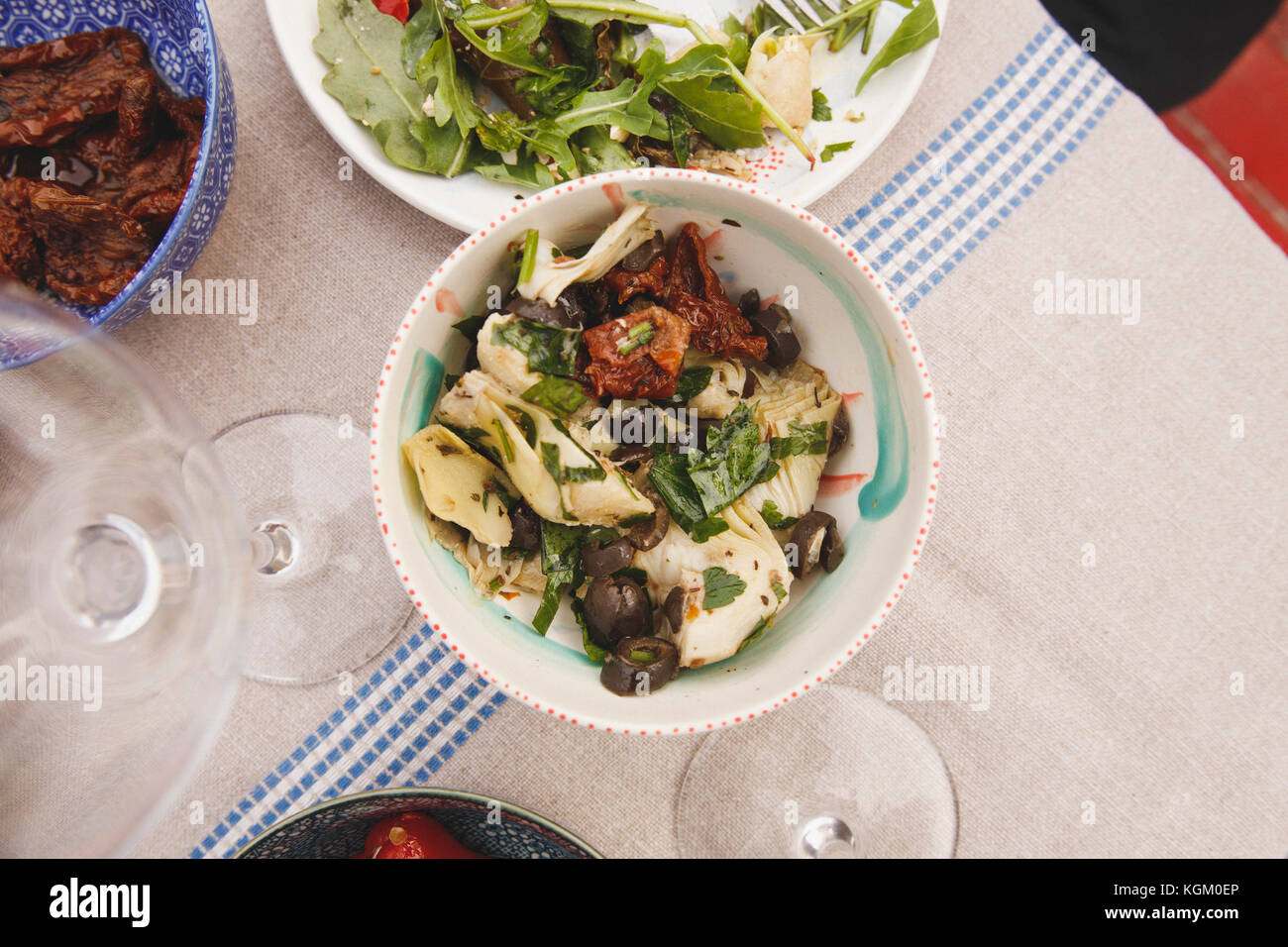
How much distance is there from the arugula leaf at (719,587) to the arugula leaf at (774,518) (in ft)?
0.27

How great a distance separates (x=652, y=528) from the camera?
0.92 metres

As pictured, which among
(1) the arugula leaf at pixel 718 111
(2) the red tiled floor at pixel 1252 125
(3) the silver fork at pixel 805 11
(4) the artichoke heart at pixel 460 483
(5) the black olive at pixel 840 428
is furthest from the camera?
(2) the red tiled floor at pixel 1252 125

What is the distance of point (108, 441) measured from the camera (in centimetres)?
80

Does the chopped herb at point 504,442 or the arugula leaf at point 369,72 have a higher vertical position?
the arugula leaf at point 369,72

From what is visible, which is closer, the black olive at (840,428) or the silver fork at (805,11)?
the black olive at (840,428)

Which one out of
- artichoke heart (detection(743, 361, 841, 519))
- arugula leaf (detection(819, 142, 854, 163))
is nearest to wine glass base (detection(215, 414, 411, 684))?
artichoke heart (detection(743, 361, 841, 519))

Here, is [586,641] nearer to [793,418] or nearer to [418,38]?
[793,418]

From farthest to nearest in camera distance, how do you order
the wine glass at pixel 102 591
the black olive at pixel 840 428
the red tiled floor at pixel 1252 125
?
1. the red tiled floor at pixel 1252 125
2. the black olive at pixel 840 428
3. the wine glass at pixel 102 591

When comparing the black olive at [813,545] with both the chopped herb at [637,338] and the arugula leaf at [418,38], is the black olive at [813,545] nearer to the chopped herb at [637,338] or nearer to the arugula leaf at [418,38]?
the chopped herb at [637,338]

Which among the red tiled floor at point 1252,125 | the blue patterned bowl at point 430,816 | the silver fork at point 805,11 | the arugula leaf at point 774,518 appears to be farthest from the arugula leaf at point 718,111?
the red tiled floor at point 1252,125

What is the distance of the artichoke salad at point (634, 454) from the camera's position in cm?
87

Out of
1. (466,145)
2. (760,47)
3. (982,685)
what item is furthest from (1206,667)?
(466,145)

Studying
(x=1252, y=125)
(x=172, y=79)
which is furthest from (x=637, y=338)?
(x=1252, y=125)

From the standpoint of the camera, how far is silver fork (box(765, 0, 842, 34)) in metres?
1.19
